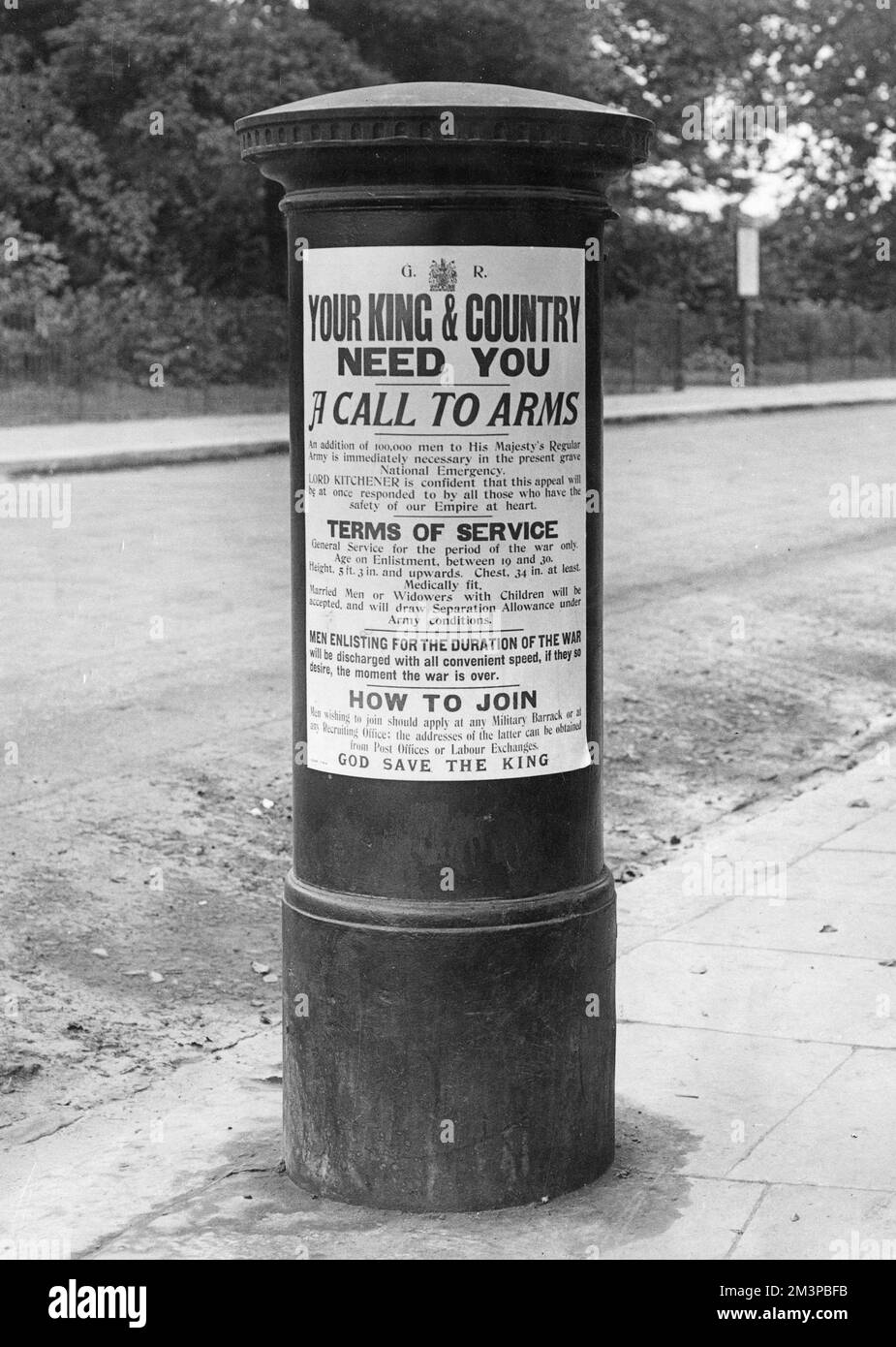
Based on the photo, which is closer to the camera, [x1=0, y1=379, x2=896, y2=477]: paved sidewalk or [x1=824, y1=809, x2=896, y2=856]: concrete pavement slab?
[x1=824, y1=809, x2=896, y2=856]: concrete pavement slab

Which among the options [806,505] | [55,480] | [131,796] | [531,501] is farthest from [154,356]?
[531,501]

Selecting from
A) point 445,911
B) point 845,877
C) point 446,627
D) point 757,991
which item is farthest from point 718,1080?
point 845,877

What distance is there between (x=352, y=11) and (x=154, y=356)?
24.9 ft

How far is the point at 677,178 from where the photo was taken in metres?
46.5

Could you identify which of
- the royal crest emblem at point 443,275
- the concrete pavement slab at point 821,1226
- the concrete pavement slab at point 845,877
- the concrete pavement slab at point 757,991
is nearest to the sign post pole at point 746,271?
the concrete pavement slab at point 845,877

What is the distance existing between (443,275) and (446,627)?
729 mm

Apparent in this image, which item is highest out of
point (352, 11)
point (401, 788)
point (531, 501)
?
point (352, 11)

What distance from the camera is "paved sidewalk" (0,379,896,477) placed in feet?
74.6

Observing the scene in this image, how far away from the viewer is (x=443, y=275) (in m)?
4.17

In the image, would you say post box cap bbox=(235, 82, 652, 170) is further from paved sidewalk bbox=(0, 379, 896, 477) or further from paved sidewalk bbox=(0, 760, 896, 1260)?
paved sidewalk bbox=(0, 379, 896, 477)

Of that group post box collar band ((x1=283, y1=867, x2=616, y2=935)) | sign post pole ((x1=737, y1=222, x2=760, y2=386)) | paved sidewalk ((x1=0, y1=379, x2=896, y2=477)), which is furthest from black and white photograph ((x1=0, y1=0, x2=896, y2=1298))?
sign post pole ((x1=737, y1=222, x2=760, y2=386))

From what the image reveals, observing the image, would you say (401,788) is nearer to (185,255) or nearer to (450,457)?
(450,457)

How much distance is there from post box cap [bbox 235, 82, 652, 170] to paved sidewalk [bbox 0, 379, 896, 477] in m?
11.9

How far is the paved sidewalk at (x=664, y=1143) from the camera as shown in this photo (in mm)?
4227
